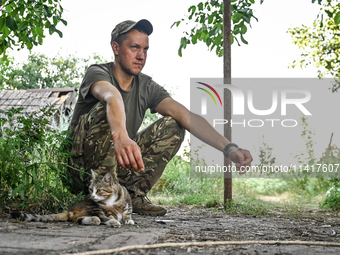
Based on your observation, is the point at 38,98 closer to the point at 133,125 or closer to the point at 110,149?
the point at 133,125

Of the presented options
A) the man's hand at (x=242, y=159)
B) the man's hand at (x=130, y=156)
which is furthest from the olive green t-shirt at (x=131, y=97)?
the man's hand at (x=130, y=156)

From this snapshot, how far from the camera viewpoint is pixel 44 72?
22.0 m

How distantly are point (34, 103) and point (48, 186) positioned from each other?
9.14 metres

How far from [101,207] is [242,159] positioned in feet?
3.95

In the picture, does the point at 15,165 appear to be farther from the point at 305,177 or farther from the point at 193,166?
the point at 305,177

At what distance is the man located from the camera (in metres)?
3.06

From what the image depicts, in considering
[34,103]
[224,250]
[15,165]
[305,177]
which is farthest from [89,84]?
[34,103]

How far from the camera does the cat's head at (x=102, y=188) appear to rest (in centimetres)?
271

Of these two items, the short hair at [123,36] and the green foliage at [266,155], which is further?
the green foliage at [266,155]

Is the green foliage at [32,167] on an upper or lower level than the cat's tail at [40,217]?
upper

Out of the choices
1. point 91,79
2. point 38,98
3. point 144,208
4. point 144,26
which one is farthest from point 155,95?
point 38,98

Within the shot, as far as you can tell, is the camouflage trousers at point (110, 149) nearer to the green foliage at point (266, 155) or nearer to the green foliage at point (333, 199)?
the green foliage at point (333, 199)

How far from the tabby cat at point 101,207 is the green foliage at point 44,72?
17.5 meters

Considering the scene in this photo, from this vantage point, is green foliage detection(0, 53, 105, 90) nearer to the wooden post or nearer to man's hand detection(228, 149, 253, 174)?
the wooden post
